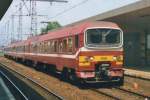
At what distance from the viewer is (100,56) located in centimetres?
1792

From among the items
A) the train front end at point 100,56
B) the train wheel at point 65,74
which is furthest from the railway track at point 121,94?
the train wheel at point 65,74

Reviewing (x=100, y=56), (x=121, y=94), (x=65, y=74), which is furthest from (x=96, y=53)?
(x=65, y=74)

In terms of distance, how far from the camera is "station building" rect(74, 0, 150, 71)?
1150 inches

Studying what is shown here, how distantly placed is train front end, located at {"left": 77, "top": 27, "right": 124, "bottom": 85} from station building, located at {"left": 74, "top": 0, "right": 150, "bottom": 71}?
30.5ft

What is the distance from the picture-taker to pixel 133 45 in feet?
132

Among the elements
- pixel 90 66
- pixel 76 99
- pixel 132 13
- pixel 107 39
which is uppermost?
pixel 132 13

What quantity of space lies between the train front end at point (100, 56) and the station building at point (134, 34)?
930 centimetres

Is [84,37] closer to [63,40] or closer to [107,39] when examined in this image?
[107,39]

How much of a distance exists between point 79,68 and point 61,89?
5.07 ft

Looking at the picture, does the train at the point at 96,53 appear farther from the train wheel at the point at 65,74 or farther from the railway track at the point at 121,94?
the train wheel at the point at 65,74

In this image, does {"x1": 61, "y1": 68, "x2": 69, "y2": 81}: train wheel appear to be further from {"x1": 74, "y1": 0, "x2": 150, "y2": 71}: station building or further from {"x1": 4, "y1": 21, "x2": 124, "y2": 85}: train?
{"x1": 74, "y1": 0, "x2": 150, "y2": 71}: station building

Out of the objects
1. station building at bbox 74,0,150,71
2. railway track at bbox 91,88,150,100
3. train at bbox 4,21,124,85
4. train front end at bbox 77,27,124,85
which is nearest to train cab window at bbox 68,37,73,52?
train at bbox 4,21,124,85

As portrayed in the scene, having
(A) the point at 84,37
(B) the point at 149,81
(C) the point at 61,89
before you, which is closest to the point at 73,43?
(A) the point at 84,37

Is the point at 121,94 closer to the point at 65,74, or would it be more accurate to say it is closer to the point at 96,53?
the point at 96,53
